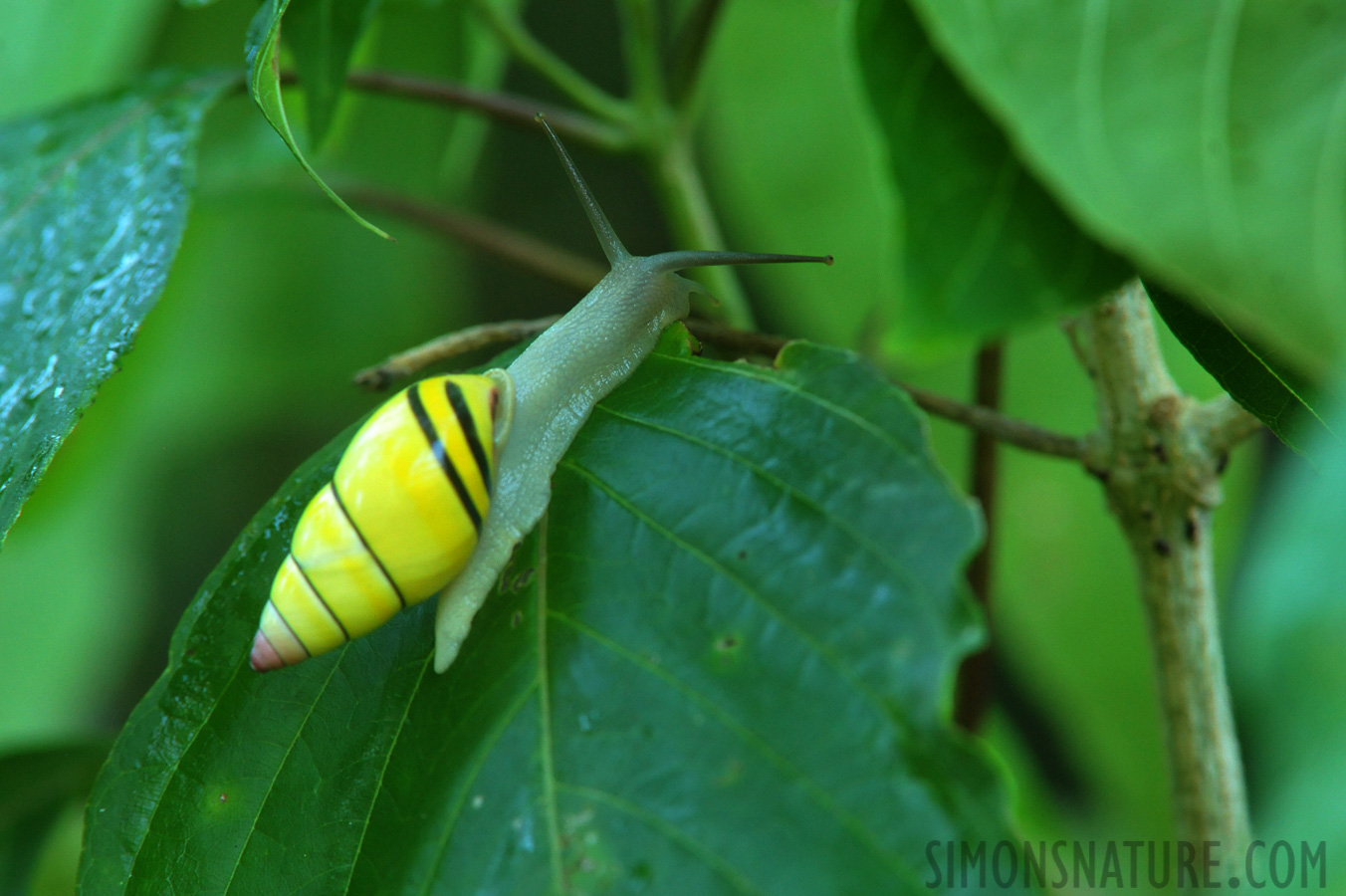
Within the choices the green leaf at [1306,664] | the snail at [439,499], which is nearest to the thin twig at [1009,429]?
the snail at [439,499]

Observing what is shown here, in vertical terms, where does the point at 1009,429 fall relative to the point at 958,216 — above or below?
below

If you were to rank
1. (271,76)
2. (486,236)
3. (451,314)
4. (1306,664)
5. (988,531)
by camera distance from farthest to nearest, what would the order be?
(451,314)
(486,236)
(988,531)
(271,76)
(1306,664)

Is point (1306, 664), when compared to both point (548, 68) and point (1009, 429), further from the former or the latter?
point (548, 68)

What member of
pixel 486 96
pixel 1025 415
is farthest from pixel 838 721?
pixel 1025 415

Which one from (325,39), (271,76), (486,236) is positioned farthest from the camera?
(486,236)

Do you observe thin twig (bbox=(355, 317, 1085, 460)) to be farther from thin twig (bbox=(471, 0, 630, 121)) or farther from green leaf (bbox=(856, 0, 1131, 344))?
thin twig (bbox=(471, 0, 630, 121))

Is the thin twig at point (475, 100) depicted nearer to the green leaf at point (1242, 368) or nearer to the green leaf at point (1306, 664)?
the green leaf at point (1242, 368)

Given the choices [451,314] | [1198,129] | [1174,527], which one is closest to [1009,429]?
[1174,527]
